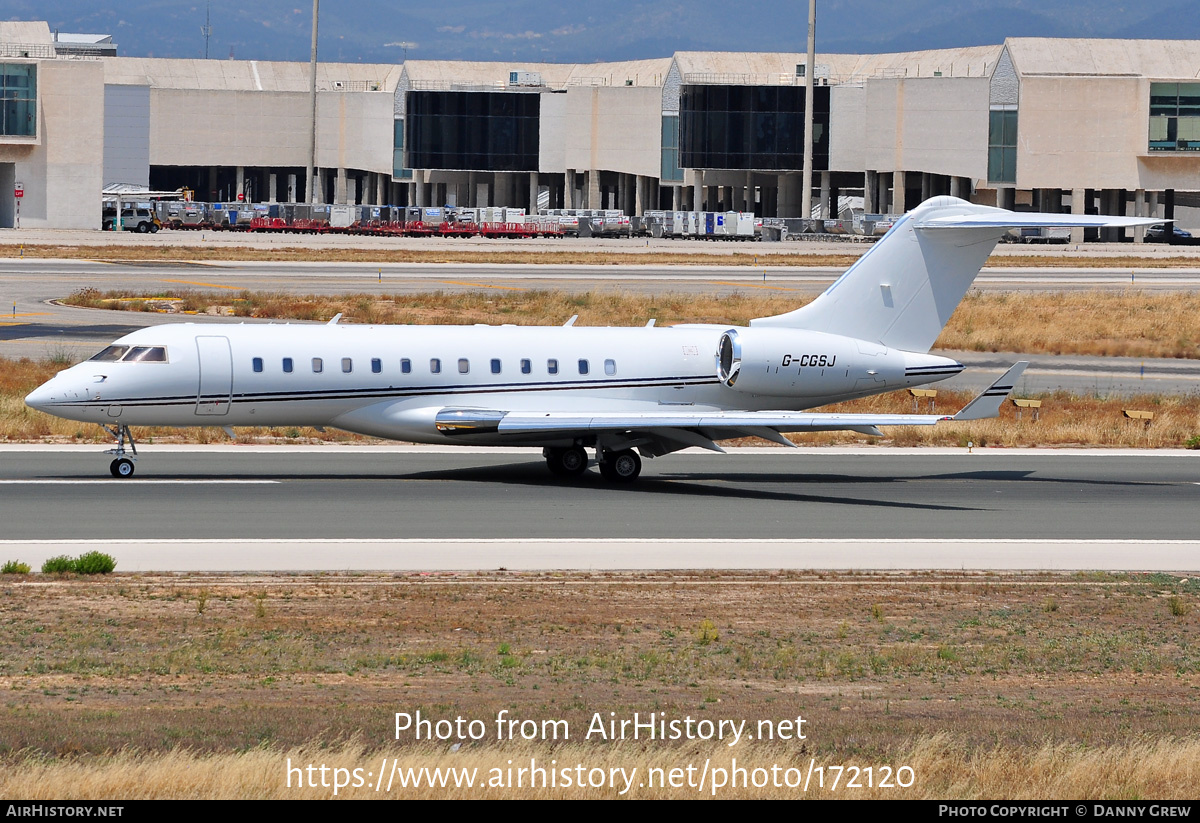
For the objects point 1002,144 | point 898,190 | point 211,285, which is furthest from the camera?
point 898,190

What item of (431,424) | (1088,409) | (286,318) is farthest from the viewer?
(286,318)

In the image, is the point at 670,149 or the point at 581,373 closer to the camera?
the point at 581,373

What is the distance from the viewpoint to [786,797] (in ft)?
36.0

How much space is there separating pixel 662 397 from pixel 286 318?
29486 mm

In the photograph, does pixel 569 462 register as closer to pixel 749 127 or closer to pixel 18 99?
pixel 18 99


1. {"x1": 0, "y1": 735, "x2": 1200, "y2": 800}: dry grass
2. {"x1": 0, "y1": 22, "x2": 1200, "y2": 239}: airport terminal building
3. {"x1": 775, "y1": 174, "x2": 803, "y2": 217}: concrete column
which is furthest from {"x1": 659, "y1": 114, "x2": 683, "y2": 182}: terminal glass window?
{"x1": 0, "y1": 735, "x2": 1200, "y2": 800}: dry grass

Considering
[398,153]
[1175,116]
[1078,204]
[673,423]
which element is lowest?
[673,423]

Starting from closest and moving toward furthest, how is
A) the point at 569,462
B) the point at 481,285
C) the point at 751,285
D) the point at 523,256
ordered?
the point at 569,462, the point at 481,285, the point at 751,285, the point at 523,256

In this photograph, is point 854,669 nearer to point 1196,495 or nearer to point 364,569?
point 364,569

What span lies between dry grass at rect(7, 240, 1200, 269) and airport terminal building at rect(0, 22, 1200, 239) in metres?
18.3

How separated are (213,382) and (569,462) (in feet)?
21.8

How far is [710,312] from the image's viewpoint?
5956 cm

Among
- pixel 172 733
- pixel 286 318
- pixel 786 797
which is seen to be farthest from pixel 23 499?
pixel 286 318

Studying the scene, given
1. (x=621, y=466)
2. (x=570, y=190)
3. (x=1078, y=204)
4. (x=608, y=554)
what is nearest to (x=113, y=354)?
(x=621, y=466)
